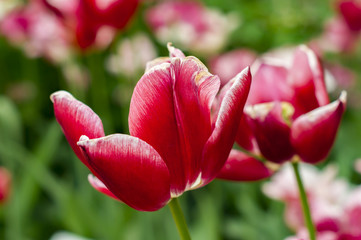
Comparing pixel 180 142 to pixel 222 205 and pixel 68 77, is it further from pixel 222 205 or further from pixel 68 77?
pixel 68 77

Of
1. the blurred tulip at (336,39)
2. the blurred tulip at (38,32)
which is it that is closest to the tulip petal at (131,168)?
the blurred tulip at (38,32)

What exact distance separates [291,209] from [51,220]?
1.07 m

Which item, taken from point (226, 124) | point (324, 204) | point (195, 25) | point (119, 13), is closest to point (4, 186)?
point (119, 13)

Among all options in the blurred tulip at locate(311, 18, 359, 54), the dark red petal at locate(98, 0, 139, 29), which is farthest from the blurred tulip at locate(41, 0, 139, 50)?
the blurred tulip at locate(311, 18, 359, 54)

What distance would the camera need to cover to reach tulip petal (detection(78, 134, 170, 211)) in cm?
33

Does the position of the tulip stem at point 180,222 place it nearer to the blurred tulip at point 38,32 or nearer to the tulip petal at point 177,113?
the tulip petal at point 177,113

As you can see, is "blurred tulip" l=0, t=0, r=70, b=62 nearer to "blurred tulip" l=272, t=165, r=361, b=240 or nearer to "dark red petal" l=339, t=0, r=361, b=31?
"dark red petal" l=339, t=0, r=361, b=31

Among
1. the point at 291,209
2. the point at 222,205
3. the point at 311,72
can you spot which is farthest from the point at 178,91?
the point at 222,205

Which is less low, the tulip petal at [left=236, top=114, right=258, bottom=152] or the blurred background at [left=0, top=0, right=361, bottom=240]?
the tulip petal at [left=236, top=114, right=258, bottom=152]

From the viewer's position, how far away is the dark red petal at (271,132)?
42 cm

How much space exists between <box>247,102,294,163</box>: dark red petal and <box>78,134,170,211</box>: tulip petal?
0.10m

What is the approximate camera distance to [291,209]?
2.36 ft

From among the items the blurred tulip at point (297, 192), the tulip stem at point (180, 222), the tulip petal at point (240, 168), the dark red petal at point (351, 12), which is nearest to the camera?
the tulip stem at point (180, 222)

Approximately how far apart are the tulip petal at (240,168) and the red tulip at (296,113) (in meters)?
0.01
